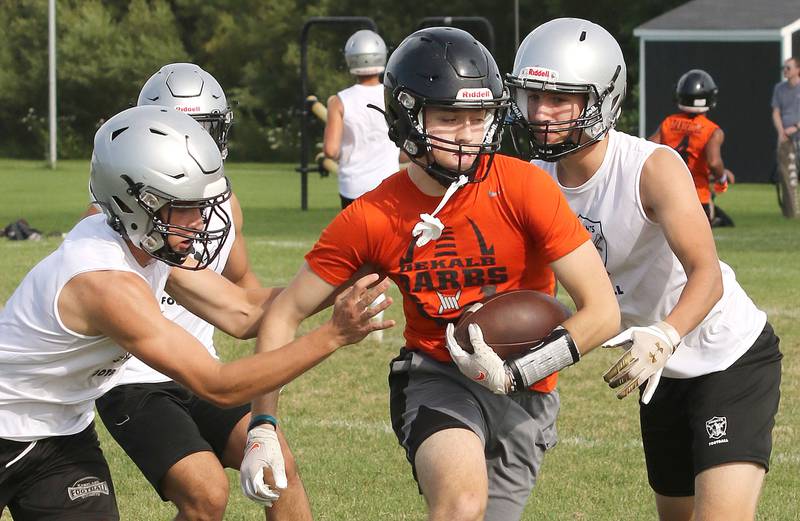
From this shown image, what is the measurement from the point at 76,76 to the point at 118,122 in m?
50.2

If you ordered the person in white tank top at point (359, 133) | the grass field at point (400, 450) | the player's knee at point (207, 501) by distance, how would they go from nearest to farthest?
the player's knee at point (207, 501) → the grass field at point (400, 450) → the person in white tank top at point (359, 133)

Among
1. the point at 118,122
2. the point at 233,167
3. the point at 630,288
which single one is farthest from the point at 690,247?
the point at 233,167

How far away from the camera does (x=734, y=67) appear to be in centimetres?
3017

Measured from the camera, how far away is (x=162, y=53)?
5447 centimetres

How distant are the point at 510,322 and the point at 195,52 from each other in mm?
54769

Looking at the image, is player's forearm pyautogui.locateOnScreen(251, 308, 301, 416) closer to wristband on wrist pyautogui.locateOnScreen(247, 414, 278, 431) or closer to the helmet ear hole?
wristband on wrist pyautogui.locateOnScreen(247, 414, 278, 431)

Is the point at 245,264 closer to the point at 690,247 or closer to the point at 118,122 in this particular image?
the point at 118,122

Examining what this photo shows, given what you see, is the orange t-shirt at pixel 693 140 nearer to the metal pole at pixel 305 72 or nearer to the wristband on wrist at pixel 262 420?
the metal pole at pixel 305 72

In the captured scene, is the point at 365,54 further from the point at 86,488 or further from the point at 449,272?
the point at 86,488

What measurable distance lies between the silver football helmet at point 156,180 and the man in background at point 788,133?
16.1 m

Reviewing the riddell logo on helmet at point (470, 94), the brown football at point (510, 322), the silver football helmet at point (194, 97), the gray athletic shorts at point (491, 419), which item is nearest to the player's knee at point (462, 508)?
the gray athletic shorts at point (491, 419)

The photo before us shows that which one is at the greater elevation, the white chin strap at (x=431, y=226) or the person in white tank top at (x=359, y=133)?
the white chin strap at (x=431, y=226)

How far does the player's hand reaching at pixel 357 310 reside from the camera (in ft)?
13.7

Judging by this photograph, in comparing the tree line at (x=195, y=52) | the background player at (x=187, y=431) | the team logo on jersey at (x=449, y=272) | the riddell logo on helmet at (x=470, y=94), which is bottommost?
the tree line at (x=195, y=52)
